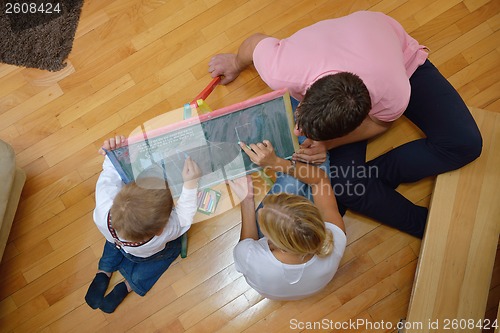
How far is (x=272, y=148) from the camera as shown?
1.19m

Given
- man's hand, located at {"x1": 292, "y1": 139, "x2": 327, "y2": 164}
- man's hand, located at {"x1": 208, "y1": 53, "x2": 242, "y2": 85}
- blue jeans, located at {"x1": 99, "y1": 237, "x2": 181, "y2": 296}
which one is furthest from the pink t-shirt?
blue jeans, located at {"x1": 99, "y1": 237, "x2": 181, "y2": 296}

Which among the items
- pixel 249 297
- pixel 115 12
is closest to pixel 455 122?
pixel 249 297

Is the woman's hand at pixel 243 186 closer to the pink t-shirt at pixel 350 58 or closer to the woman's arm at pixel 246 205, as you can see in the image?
the woman's arm at pixel 246 205

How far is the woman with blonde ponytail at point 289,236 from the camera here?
937mm

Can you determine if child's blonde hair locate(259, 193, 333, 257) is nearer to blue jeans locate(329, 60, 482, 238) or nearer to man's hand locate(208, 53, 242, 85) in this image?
blue jeans locate(329, 60, 482, 238)

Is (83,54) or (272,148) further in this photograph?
(83,54)

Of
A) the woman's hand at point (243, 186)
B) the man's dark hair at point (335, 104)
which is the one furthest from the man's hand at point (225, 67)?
the man's dark hair at point (335, 104)

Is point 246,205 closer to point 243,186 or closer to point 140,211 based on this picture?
point 243,186

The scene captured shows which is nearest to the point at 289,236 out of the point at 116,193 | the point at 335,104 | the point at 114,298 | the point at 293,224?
the point at 293,224

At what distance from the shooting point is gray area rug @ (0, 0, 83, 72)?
1.48 meters

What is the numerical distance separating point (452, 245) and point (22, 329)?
1395 mm

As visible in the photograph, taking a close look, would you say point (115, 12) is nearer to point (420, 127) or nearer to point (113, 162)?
point (113, 162)

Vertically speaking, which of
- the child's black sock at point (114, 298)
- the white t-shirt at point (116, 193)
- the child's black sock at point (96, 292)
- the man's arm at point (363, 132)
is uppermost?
the white t-shirt at point (116, 193)

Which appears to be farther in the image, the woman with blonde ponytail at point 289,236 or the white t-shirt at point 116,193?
the white t-shirt at point 116,193
